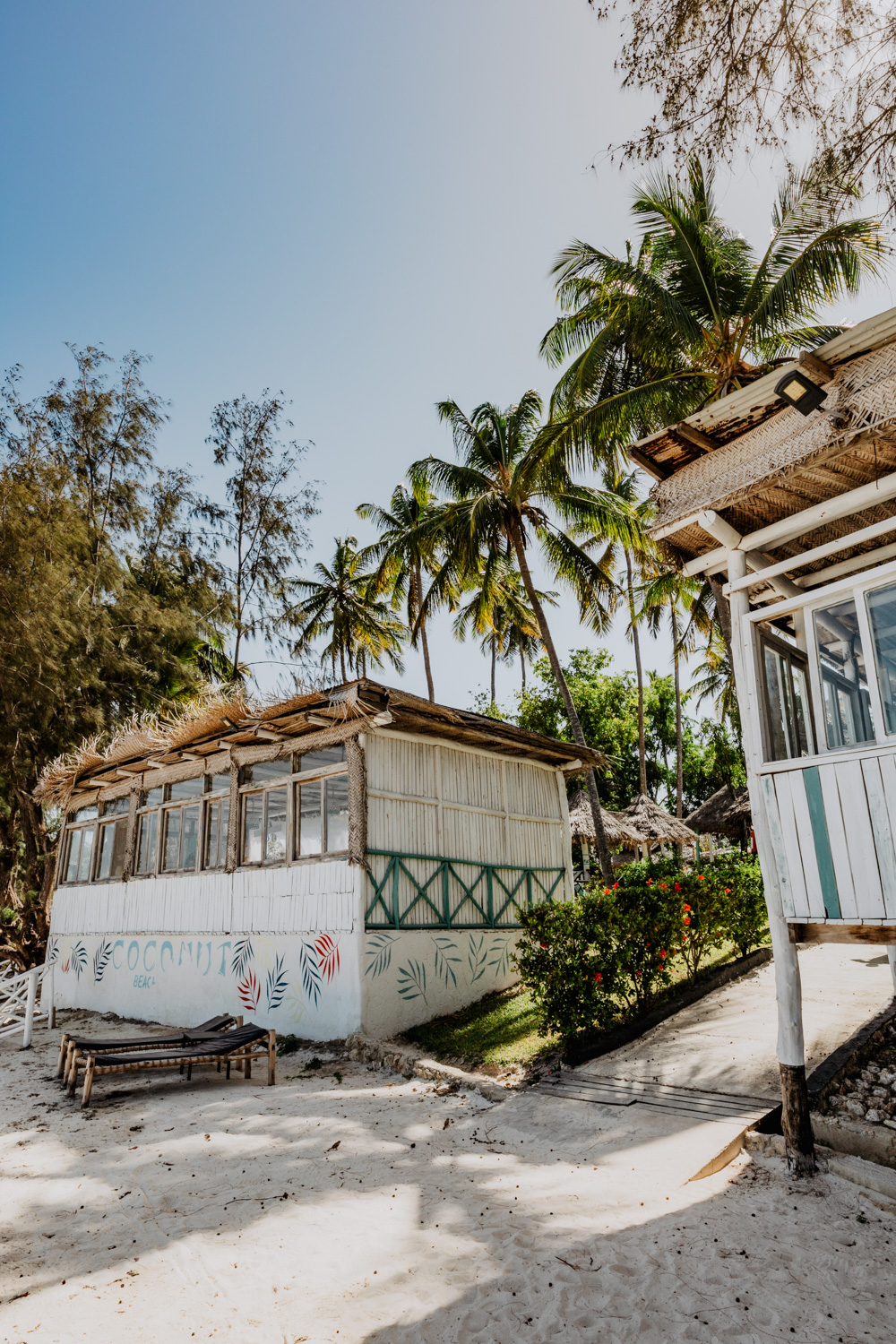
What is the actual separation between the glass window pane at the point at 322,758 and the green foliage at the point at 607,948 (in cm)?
319

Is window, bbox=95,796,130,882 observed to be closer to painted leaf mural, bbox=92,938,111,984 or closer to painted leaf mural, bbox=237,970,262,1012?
painted leaf mural, bbox=92,938,111,984

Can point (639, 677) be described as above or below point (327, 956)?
above

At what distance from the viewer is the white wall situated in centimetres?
888

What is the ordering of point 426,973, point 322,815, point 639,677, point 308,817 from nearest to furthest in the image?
point 426,973
point 322,815
point 308,817
point 639,677

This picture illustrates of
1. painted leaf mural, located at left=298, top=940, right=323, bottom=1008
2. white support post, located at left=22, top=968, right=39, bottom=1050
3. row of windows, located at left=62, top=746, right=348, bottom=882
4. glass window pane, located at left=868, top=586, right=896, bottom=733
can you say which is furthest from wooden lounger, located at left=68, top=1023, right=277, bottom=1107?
glass window pane, located at left=868, top=586, right=896, bottom=733

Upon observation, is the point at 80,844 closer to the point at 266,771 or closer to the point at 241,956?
the point at 241,956

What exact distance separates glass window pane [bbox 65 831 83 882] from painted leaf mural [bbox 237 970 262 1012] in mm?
6764

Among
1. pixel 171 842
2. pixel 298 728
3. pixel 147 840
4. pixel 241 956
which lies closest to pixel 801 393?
pixel 298 728

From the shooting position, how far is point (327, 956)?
30.0ft

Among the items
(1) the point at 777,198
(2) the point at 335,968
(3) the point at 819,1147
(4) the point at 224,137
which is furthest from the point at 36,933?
(1) the point at 777,198

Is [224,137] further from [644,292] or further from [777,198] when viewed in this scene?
[777,198]

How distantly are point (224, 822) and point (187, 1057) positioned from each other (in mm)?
4503

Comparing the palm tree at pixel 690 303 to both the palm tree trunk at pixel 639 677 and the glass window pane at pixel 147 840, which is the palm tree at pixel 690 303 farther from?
the palm tree trunk at pixel 639 677

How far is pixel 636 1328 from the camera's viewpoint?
3025mm
